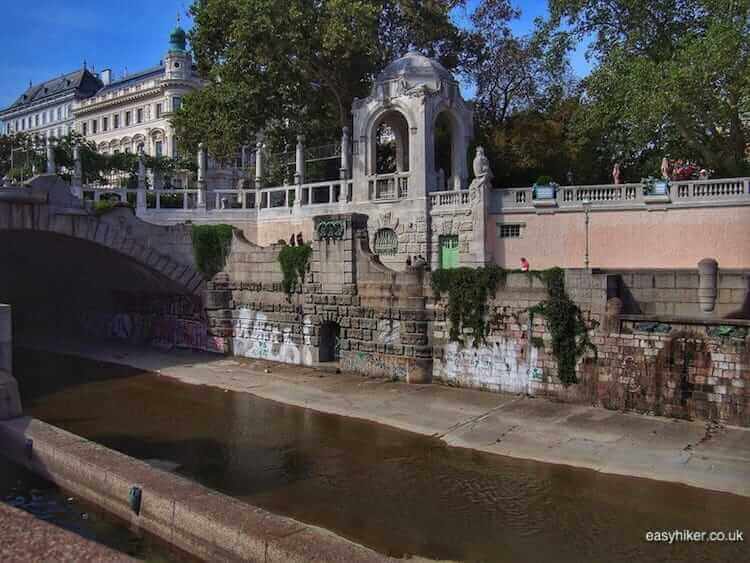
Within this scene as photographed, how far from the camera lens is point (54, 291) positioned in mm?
45062

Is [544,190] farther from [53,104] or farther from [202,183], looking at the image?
[53,104]

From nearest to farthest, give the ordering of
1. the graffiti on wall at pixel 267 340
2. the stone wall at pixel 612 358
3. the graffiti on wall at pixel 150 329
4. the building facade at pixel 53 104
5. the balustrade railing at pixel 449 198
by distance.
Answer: the stone wall at pixel 612 358 < the graffiti on wall at pixel 267 340 < the balustrade railing at pixel 449 198 < the graffiti on wall at pixel 150 329 < the building facade at pixel 53 104

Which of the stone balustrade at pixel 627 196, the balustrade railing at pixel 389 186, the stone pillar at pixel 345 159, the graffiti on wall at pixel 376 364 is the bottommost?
the graffiti on wall at pixel 376 364

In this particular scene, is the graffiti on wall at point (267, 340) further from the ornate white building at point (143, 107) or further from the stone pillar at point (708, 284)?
the ornate white building at point (143, 107)

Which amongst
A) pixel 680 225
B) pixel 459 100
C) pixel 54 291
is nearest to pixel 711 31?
pixel 680 225

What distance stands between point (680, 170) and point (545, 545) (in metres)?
24.6

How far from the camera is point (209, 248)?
33938 mm

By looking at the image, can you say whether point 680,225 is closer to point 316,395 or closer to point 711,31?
point 711,31

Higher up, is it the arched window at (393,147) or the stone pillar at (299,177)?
the arched window at (393,147)

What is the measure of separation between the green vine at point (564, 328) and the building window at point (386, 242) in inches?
502

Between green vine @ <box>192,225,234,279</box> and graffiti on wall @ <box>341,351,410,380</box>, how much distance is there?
9368 mm

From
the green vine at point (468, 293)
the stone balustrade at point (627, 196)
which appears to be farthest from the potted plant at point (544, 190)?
the green vine at point (468, 293)

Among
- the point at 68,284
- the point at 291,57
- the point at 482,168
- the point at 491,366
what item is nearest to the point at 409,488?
the point at 491,366

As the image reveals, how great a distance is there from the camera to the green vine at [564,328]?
71.8 feet
